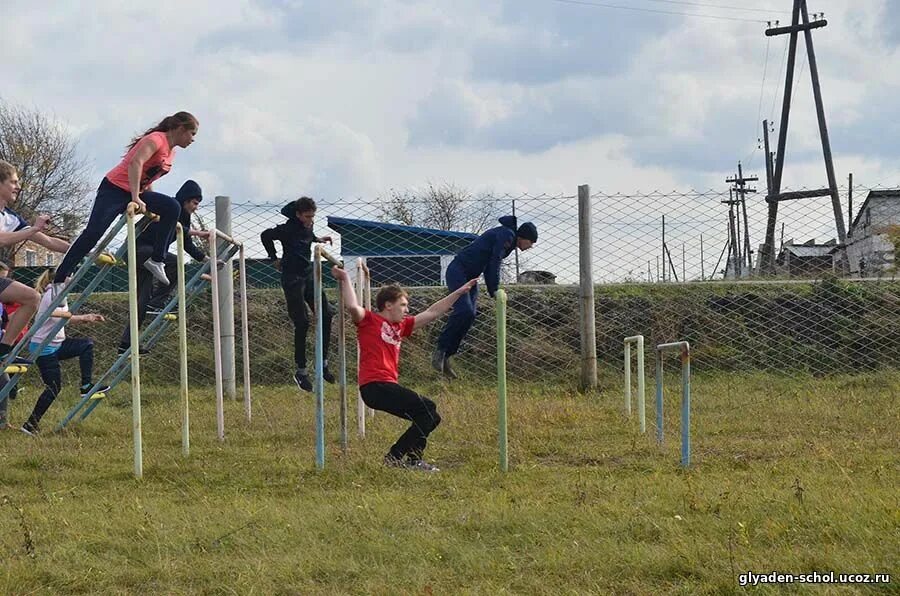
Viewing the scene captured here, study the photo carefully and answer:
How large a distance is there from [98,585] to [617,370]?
9085 mm

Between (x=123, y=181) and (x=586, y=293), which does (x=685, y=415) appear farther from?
(x=586, y=293)

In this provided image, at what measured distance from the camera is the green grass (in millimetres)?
3963

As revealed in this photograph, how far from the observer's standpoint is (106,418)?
9.36 metres

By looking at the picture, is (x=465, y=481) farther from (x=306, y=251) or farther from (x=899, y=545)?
(x=306, y=251)

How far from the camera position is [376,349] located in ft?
21.5

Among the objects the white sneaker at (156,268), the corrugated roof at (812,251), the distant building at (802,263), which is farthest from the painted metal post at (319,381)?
the corrugated roof at (812,251)


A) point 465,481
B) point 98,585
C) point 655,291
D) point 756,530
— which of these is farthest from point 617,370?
point 98,585

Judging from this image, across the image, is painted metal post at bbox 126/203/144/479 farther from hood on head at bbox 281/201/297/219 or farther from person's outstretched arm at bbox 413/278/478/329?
hood on head at bbox 281/201/297/219

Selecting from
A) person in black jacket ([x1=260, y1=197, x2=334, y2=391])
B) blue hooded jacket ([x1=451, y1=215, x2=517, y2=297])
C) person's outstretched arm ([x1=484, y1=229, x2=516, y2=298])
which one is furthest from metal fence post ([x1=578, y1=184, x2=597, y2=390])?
person in black jacket ([x1=260, y1=197, x2=334, y2=391])

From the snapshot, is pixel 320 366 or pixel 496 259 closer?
pixel 320 366

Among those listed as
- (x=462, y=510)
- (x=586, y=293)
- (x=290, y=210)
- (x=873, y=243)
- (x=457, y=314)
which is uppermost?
(x=873, y=243)

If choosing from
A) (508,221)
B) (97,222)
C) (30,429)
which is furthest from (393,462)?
(30,429)

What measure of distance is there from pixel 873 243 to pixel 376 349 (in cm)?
1202

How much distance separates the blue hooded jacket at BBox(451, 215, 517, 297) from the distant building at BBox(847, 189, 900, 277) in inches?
217
